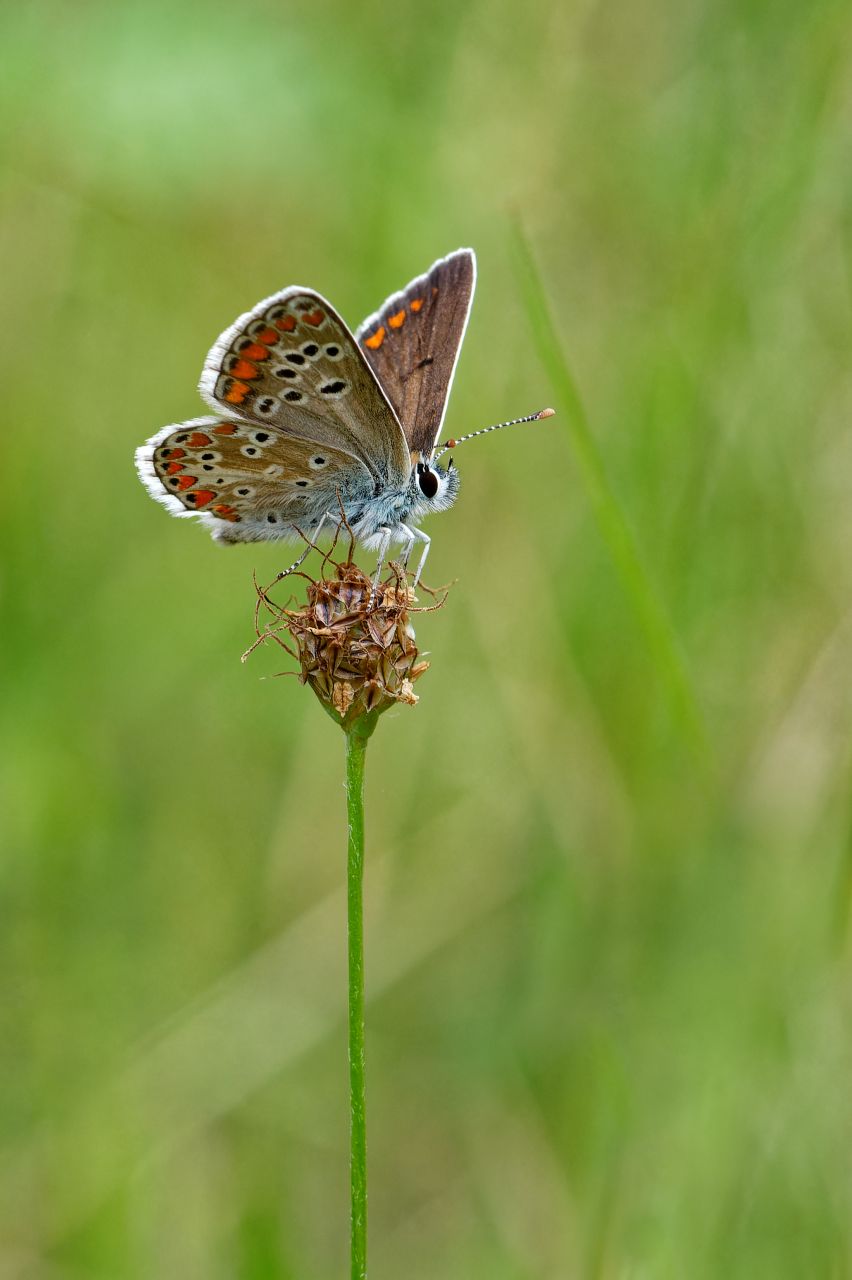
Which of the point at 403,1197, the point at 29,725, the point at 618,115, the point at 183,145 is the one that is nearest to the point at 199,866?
the point at 29,725

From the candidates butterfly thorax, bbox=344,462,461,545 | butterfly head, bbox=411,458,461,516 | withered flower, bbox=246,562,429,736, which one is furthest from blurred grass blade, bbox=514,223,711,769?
butterfly thorax, bbox=344,462,461,545

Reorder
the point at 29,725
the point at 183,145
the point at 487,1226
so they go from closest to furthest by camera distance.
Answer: the point at 183,145 < the point at 487,1226 < the point at 29,725

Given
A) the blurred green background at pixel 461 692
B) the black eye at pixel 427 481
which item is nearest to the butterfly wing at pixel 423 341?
the black eye at pixel 427 481

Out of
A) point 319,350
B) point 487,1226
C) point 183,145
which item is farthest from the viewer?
point 487,1226

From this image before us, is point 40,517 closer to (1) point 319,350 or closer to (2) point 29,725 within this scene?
(2) point 29,725

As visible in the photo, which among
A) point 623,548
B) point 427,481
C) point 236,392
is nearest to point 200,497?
point 236,392

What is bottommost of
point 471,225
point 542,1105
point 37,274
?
point 542,1105

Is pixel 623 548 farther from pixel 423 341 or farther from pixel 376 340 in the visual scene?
pixel 376 340

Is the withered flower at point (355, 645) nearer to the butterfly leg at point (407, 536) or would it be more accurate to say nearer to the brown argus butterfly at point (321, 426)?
the brown argus butterfly at point (321, 426)
